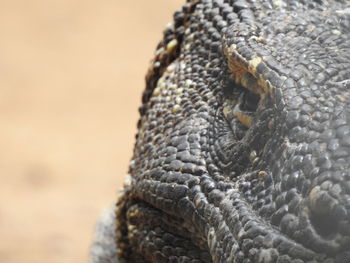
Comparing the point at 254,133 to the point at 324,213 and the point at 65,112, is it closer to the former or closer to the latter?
the point at 324,213

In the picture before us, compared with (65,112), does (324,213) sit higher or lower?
higher

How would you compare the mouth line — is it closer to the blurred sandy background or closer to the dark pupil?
the dark pupil

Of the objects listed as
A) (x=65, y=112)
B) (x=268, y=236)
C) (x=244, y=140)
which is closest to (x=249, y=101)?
(x=244, y=140)

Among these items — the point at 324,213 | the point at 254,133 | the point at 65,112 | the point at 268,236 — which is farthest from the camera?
the point at 65,112

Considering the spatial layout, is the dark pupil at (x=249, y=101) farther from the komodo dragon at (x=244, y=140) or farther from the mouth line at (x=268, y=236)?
the mouth line at (x=268, y=236)

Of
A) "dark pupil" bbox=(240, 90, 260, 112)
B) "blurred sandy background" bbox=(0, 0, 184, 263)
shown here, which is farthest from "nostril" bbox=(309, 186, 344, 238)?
"blurred sandy background" bbox=(0, 0, 184, 263)

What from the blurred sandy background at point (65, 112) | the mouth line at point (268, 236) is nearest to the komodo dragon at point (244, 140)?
the mouth line at point (268, 236)

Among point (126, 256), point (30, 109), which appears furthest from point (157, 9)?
point (126, 256)
